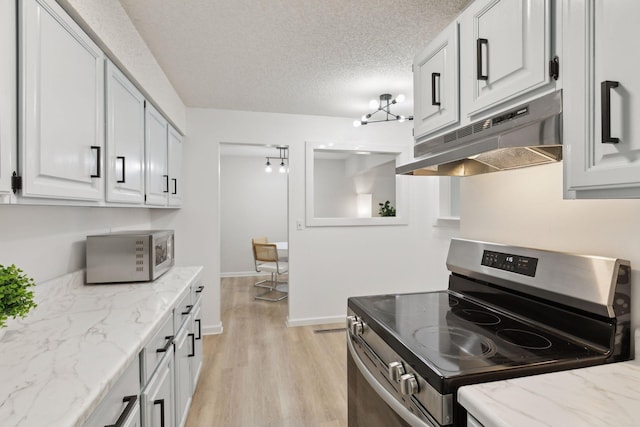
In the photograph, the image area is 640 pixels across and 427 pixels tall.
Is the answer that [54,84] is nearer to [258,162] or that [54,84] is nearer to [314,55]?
[314,55]

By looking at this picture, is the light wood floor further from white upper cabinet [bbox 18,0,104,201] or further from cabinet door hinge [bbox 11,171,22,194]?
cabinet door hinge [bbox 11,171,22,194]

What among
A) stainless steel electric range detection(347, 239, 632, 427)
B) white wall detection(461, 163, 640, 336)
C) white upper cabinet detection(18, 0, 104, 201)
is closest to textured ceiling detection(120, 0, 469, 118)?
white upper cabinet detection(18, 0, 104, 201)

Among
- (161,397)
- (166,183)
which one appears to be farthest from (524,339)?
(166,183)

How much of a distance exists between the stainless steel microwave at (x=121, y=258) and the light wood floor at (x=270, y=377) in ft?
3.22

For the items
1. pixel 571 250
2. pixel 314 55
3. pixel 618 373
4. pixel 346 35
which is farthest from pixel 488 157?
pixel 314 55

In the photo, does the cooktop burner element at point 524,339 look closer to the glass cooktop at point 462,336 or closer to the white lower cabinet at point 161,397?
the glass cooktop at point 462,336

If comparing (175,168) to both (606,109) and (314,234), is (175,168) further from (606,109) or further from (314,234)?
(606,109)

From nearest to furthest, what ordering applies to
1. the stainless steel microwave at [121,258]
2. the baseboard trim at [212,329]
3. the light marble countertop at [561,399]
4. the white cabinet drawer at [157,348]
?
the light marble countertop at [561,399] < the white cabinet drawer at [157,348] < the stainless steel microwave at [121,258] < the baseboard trim at [212,329]

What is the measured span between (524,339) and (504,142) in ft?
2.16

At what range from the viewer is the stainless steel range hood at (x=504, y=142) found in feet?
3.08

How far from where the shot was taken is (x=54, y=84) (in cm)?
114

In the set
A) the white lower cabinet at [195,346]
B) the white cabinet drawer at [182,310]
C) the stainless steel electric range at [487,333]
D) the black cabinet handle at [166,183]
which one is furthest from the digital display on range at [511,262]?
the black cabinet handle at [166,183]

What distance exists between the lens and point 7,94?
936 millimetres

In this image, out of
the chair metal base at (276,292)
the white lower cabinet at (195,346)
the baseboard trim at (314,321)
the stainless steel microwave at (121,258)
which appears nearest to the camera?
the stainless steel microwave at (121,258)
